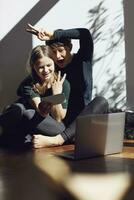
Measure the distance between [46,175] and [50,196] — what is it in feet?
1.02

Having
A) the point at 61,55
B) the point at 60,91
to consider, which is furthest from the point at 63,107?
the point at 61,55

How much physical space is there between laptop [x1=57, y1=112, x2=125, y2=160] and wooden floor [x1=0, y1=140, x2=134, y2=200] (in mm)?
43

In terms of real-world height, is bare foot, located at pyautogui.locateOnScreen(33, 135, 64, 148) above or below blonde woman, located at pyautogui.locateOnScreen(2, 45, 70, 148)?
below

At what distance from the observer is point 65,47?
2881 mm

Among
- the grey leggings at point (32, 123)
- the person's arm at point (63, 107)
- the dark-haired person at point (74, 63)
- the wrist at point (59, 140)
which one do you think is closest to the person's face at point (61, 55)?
the dark-haired person at point (74, 63)

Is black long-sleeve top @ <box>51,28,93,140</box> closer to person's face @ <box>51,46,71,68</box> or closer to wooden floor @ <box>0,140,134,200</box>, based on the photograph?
person's face @ <box>51,46,71,68</box>

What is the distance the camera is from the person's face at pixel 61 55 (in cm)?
285

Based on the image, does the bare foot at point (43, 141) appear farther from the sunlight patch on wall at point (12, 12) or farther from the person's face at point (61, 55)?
the sunlight patch on wall at point (12, 12)

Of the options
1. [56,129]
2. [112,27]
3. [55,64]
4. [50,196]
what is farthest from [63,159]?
[112,27]

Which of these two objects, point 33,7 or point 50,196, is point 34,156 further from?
point 33,7

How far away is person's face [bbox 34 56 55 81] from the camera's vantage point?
275 centimetres

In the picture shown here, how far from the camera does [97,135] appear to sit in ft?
7.49

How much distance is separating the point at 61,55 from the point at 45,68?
178 mm

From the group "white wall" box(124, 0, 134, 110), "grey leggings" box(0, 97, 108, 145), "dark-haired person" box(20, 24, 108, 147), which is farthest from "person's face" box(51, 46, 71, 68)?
"white wall" box(124, 0, 134, 110)
